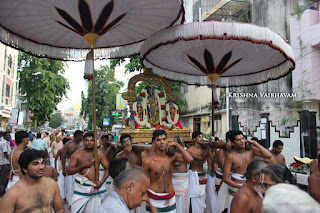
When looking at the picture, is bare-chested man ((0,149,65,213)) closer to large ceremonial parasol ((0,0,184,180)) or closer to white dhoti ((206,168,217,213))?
large ceremonial parasol ((0,0,184,180))

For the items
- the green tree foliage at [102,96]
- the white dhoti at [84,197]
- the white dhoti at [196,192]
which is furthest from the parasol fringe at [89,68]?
the green tree foliage at [102,96]

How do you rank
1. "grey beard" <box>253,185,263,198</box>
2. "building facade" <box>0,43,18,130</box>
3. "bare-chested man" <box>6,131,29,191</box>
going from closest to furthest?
"grey beard" <box>253,185,263,198</box> → "bare-chested man" <box>6,131,29,191</box> → "building facade" <box>0,43,18,130</box>

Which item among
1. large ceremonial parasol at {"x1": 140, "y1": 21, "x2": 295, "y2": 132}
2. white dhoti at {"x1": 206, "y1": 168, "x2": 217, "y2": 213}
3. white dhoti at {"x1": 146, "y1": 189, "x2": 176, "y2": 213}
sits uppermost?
large ceremonial parasol at {"x1": 140, "y1": 21, "x2": 295, "y2": 132}

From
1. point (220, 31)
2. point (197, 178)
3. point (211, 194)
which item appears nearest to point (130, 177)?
point (220, 31)

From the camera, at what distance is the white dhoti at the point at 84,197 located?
14.3 feet

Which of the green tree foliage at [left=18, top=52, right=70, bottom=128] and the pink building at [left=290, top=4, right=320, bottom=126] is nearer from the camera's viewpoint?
the pink building at [left=290, top=4, right=320, bottom=126]

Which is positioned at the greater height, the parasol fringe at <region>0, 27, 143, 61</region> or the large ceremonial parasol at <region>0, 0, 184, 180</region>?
the large ceremonial parasol at <region>0, 0, 184, 180</region>

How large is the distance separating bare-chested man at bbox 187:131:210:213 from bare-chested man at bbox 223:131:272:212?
51cm

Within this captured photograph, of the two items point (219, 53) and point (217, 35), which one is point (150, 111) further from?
point (217, 35)

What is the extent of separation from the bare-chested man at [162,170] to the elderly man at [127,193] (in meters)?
1.88

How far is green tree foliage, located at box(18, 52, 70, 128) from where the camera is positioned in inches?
849

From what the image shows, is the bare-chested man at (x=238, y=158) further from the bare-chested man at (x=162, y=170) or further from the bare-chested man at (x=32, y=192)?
the bare-chested man at (x=32, y=192)

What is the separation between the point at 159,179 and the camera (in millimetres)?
3961
